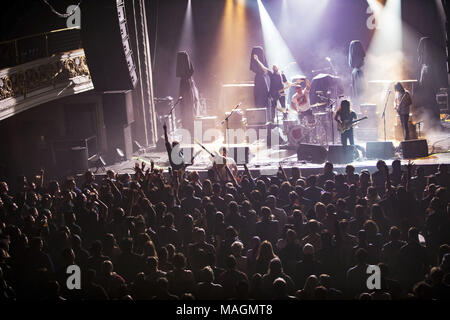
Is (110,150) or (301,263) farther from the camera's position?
(110,150)

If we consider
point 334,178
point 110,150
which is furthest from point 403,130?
point 110,150

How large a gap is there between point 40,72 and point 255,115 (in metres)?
7.14

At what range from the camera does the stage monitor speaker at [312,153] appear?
16272 millimetres

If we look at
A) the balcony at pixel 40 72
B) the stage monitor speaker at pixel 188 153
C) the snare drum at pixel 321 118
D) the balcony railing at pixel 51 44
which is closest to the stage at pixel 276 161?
the stage monitor speaker at pixel 188 153

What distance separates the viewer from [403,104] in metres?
16.9

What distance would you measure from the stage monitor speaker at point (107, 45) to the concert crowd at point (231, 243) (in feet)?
22.3

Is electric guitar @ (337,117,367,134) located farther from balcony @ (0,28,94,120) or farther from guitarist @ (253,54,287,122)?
balcony @ (0,28,94,120)

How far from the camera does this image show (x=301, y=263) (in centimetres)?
793

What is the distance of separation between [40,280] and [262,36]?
2181cm

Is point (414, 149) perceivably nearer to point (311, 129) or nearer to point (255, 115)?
point (311, 129)

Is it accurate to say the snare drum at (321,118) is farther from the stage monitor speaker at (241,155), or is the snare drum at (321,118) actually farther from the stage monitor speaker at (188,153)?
the stage monitor speaker at (188,153)

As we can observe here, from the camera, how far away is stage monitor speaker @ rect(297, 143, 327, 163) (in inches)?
641

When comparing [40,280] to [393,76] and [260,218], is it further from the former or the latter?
[393,76]

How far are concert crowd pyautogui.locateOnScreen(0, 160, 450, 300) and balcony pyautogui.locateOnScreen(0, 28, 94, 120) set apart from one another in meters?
5.33
